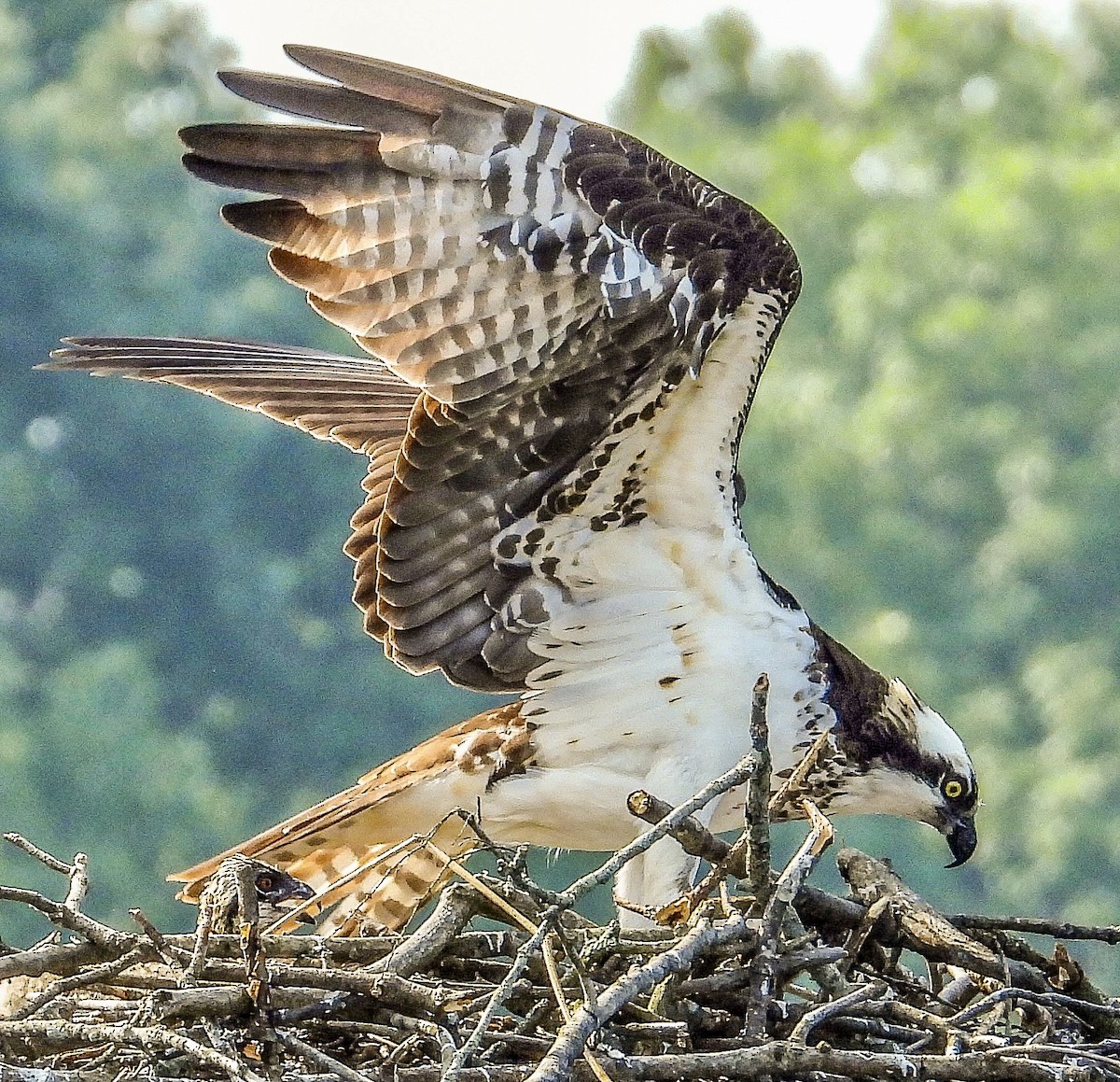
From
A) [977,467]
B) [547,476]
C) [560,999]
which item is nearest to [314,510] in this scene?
[977,467]

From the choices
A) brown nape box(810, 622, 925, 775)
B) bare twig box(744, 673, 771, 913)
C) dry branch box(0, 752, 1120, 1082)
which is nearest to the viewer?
dry branch box(0, 752, 1120, 1082)

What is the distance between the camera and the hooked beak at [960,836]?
520 cm

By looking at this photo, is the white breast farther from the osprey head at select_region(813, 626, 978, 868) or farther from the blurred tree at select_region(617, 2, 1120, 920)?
the blurred tree at select_region(617, 2, 1120, 920)

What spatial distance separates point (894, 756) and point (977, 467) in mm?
16628

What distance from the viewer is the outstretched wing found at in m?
4.27

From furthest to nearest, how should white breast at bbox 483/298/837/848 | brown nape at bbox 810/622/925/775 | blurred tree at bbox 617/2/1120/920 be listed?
blurred tree at bbox 617/2/1120/920 → brown nape at bbox 810/622/925/775 → white breast at bbox 483/298/837/848

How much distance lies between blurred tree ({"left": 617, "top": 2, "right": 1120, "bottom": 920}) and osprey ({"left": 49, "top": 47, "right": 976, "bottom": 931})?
10.8m

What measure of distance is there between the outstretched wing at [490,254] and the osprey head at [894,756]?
79 centimetres

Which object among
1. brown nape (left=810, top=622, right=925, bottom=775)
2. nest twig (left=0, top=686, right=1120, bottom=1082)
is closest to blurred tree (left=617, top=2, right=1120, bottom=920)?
brown nape (left=810, top=622, right=925, bottom=775)

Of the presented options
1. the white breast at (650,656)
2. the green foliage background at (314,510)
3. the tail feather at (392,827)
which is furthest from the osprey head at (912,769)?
the green foliage background at (314,510)

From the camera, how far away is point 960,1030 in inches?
146

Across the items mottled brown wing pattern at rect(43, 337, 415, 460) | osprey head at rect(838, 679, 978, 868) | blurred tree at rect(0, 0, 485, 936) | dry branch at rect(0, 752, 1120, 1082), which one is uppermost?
blurred tree at rect(0, 0, 485, 936)

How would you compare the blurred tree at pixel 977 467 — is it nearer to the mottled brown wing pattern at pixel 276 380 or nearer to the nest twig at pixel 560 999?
the mottled brown wing pattern at pixel 276 380

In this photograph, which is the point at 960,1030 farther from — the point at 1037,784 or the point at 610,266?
the point at 1037,784
